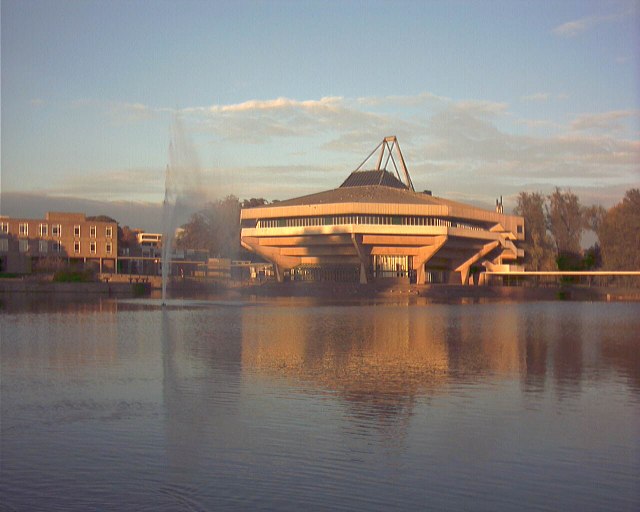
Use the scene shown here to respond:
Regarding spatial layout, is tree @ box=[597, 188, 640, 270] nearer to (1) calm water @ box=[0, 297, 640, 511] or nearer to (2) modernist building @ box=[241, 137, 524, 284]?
(2) modernist building @ box=[241, 137, 524, 284]

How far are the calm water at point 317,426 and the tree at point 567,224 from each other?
292 ft

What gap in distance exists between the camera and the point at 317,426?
12688 millimetres

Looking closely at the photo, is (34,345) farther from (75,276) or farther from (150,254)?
(150,254)

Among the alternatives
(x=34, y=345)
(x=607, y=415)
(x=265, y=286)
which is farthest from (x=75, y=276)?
(x=607, y=415)

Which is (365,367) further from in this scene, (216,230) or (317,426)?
(216,230)

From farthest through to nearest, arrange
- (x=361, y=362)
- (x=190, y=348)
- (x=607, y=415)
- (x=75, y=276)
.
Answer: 1. (x=75, y=276)
2. (x=190, y=348)
3. (x=361, y=362)
4. (x=607, y=415)

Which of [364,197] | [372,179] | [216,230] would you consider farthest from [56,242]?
[216,230]

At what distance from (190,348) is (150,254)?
13205cm

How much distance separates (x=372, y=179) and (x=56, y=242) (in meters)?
45.6

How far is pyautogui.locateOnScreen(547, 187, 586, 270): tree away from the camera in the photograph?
111188 mm

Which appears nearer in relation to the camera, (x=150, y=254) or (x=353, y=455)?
(x=353, y=455)

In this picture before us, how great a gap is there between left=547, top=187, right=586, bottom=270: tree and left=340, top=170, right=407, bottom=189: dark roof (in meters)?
22.3

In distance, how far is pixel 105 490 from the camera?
9289 mm

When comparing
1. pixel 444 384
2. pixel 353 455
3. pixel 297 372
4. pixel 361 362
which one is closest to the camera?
pixel 353 455
